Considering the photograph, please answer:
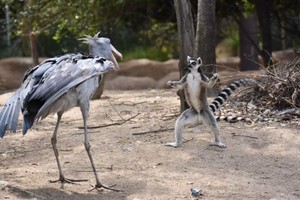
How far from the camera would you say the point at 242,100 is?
320 inches

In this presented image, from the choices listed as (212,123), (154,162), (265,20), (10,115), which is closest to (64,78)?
(10,115)

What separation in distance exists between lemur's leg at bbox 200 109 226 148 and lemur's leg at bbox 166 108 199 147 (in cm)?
8

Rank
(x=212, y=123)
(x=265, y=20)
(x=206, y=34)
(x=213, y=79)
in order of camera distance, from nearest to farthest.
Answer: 1. (x=213, y=79)
2. (x=212, y=123)
3. (x=206, y=34)
4. (x=265, y=20)

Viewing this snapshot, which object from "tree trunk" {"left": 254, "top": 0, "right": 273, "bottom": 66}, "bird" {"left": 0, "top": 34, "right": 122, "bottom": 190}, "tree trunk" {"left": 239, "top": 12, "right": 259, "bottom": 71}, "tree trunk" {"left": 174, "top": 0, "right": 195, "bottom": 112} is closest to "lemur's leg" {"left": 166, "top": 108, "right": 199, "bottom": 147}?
"tree trunk" {"left": 174, "top": 0, "right": 195, "bottom": 112}

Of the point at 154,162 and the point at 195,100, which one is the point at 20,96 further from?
the point at 195,100

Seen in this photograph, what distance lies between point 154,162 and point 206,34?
3.17 m

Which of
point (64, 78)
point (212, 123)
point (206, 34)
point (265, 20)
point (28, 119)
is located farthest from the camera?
point (265, 20)

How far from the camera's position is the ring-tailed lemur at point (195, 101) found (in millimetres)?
6133

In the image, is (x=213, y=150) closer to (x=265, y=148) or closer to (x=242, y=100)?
(x=265, y=148)

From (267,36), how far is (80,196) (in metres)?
8.10

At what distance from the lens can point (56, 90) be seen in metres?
4.70

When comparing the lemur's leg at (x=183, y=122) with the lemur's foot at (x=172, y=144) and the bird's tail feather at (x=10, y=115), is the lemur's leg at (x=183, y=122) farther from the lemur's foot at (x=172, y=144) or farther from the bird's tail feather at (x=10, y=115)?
the bird's tail feather at (x=10, y=115)

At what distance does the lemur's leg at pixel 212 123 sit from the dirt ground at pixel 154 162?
8 centimetres

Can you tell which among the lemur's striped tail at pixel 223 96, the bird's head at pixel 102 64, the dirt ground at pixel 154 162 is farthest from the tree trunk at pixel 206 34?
the bird's head at pixel 102 64
